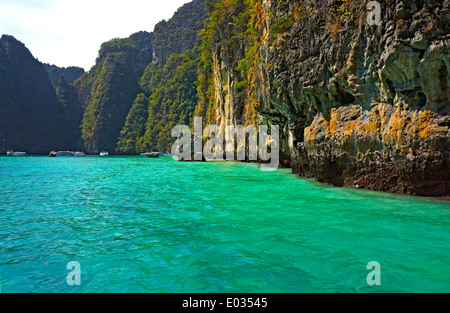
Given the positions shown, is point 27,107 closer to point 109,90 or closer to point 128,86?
point 109,90

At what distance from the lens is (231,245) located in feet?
18.5

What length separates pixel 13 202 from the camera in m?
10.8

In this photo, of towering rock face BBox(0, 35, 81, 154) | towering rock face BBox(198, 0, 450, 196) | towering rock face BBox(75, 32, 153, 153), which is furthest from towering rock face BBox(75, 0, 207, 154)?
towering rock face BBox(198, 0, 450, 196)

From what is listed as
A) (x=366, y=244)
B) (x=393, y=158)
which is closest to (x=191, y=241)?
(x=366, y=244)

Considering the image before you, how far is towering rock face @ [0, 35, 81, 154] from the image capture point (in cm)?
10888

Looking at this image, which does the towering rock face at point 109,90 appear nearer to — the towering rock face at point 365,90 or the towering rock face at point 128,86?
the towering rock face at point 128,86

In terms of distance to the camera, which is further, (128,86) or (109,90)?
(128,86)

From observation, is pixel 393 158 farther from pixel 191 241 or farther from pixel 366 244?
pixel 191 241

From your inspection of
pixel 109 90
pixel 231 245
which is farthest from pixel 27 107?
pixel 231 245

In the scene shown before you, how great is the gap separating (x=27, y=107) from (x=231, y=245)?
140311 mm

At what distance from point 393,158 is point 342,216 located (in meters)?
3.80

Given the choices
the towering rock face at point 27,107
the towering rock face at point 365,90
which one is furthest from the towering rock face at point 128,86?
the towering rock face at point 365,90

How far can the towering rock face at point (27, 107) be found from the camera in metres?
109

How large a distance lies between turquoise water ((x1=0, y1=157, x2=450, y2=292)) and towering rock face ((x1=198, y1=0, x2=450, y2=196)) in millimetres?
1493
